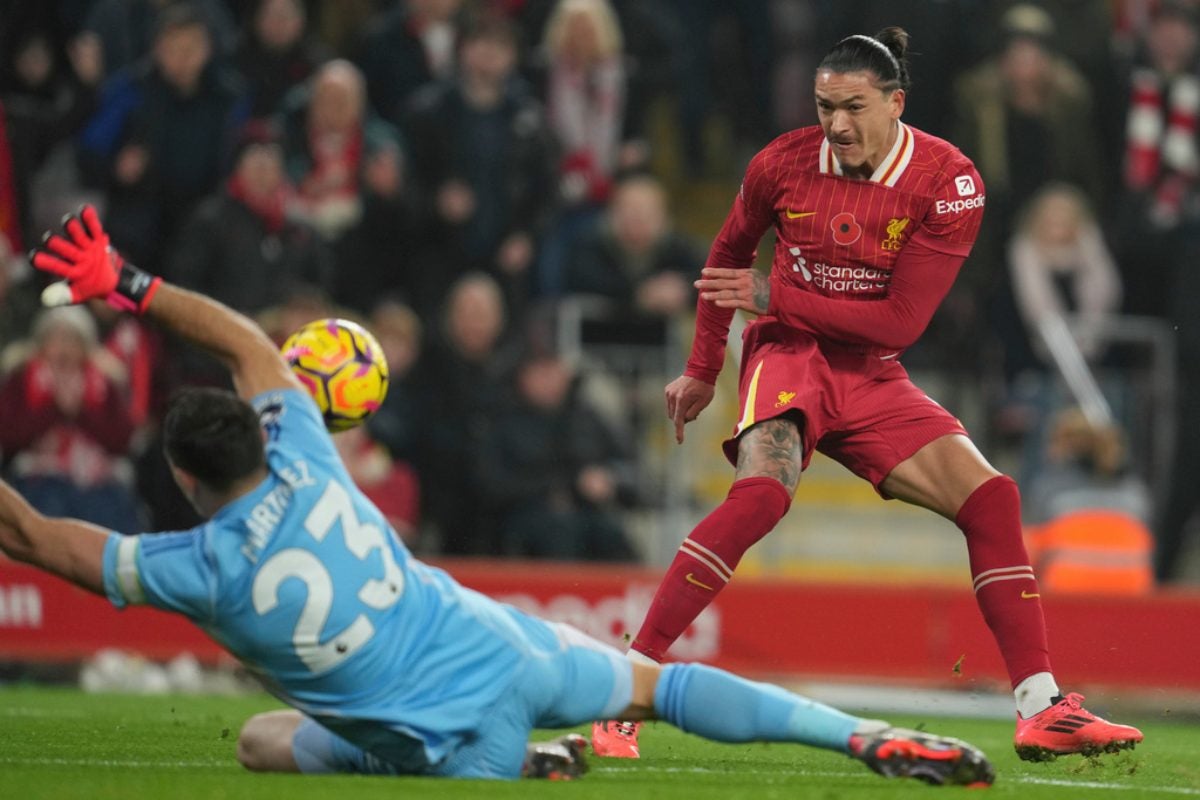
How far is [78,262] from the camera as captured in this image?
5.70 m

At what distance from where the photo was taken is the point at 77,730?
26.2 feet

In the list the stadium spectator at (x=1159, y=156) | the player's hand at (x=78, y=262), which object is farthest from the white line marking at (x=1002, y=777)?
the stadium spectator at (x=1159, y=156)

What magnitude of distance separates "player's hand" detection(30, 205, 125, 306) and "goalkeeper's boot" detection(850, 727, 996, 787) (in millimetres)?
2450

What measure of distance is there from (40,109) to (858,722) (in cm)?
921

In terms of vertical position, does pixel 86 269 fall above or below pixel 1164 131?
below

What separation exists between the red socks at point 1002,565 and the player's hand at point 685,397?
1.05 m

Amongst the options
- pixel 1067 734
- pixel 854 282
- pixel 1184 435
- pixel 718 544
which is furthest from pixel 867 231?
pixel 1184 435

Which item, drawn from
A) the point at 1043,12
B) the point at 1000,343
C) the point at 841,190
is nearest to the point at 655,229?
the point at 1000,343

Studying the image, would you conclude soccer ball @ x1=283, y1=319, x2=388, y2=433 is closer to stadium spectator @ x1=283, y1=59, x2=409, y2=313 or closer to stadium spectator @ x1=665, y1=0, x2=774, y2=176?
stadium spectator @ x1=283, y1=59, x2=409, y2=313

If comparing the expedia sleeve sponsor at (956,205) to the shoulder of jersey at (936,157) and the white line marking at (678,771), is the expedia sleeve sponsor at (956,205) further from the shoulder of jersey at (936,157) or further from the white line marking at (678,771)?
the white line marking at (678,771)

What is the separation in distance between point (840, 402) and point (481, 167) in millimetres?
6388

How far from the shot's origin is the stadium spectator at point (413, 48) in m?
13.7

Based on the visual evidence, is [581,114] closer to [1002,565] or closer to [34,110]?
[34,110]

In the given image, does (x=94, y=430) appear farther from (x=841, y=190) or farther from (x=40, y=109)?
(x=841, y=190)
